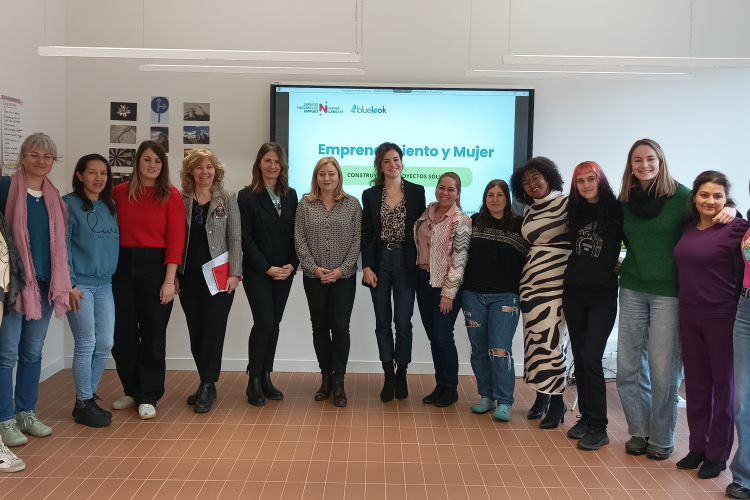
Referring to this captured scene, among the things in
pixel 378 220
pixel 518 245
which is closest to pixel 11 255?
pixel 378 220

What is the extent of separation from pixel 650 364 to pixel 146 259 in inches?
116

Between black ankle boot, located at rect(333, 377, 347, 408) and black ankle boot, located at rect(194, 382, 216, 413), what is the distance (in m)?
0.81

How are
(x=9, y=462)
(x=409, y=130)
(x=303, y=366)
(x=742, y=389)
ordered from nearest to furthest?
(x=742, y=389) < (x=9, y=462) < (x=409, y=130) < (x=303, y=366)

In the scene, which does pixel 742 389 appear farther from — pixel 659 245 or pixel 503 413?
pixel 503 413

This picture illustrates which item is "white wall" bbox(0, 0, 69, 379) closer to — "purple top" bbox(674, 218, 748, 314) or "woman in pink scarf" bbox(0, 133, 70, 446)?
"woman in pink scarf" bbox(0, 133, 70, 446)

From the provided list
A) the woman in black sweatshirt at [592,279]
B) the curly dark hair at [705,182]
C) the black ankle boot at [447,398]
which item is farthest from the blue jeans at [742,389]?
the black ankle boot at [447,398]

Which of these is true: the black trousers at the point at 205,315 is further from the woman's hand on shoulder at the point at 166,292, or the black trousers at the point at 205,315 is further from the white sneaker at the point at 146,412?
the white sneaker at the point at 146,412

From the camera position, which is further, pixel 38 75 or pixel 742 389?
pixel 38 75

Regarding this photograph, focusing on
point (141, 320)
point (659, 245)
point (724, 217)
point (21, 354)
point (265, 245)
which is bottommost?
point (21, 354)

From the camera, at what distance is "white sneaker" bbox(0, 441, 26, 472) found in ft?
9.46

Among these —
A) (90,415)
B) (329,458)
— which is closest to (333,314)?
(329,458)

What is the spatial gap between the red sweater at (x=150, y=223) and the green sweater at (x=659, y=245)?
2.61m

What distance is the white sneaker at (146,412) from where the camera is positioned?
3691 mm

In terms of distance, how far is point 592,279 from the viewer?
3275 millimetres
